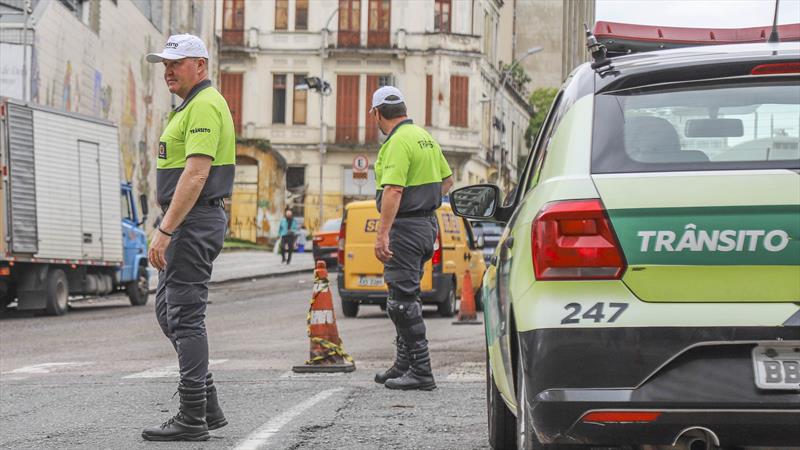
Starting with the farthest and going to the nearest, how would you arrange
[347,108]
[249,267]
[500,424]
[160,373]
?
[347,108] → [249,267] → [160,373] → [500,424]

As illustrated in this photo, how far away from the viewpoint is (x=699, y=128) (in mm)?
4695

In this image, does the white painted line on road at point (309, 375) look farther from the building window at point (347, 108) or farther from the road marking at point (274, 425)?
the building window at point (347, 108)

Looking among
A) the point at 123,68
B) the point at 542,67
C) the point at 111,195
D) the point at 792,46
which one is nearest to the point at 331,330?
the point at 792,46

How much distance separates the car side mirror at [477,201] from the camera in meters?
6.74

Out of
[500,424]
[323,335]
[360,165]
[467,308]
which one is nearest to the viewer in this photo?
[500,424]

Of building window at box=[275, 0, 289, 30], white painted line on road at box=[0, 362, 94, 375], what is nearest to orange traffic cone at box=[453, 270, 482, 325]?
white painted line on road at box=[0, 362, 94, 375]

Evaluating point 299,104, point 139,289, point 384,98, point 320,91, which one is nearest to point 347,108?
point 299,104

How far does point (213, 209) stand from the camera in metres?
7.39

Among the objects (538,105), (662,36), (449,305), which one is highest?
(538,105)

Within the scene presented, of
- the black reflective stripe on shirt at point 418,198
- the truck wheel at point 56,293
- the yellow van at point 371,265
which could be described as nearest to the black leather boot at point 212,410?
the black reflective stripe on shirt at point 418,198

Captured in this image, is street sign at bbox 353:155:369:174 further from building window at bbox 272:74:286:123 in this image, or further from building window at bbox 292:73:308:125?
building window at bbox 272:74:286:123

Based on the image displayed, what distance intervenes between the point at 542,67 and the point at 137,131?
59.9 metres

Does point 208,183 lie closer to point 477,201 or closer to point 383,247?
point 477,201

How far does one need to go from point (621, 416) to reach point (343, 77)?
214ft
